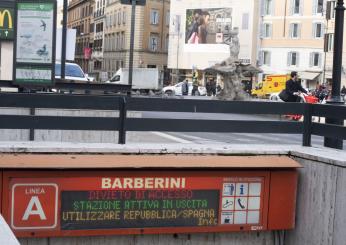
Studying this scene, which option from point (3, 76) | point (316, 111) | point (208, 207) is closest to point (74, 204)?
point (208, 207)

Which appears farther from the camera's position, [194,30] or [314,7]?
[194,30]

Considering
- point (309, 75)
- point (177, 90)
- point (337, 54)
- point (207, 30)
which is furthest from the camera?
point (207, 30)

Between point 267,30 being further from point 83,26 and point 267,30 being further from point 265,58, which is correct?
point 83,26

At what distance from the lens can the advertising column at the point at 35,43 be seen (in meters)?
11.9

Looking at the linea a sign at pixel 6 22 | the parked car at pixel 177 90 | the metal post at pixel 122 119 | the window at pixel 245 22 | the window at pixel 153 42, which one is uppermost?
the window at pixel 245 22

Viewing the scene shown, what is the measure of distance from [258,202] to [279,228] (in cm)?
36

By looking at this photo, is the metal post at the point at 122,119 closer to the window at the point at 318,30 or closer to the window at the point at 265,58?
the window at the point at 318,30

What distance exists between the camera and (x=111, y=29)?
105062mm

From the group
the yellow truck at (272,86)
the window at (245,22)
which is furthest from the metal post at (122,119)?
the window at (245,22)

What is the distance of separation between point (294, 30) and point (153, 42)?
24.8 m

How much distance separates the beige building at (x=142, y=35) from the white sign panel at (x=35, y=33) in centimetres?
7736

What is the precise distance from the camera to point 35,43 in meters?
11.9

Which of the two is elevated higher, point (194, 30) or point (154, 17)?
point (154, 17)

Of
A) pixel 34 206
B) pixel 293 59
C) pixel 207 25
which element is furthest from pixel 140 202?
pixel 207 25
